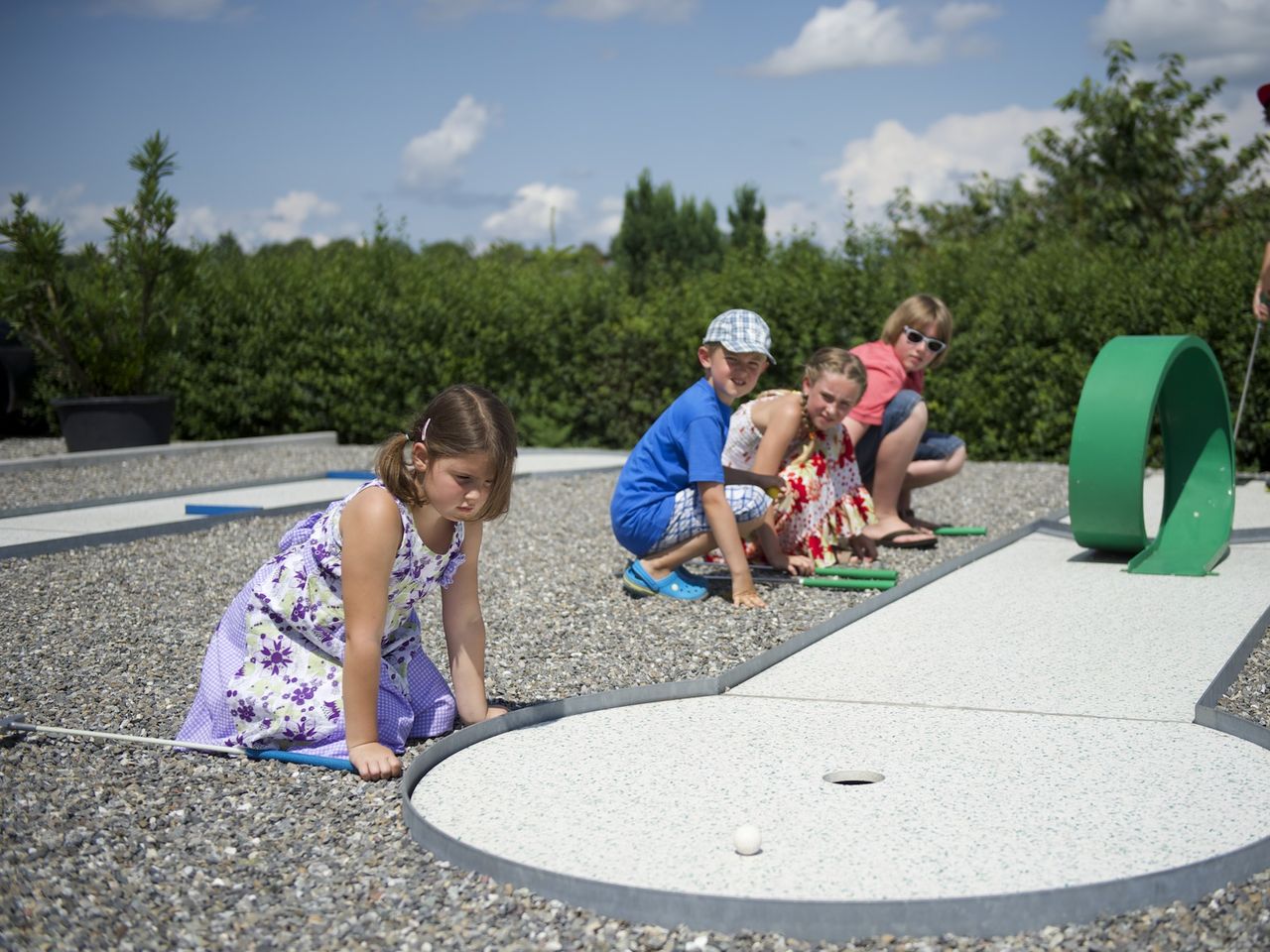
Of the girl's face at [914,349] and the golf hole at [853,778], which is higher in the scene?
the girl's face at [914,349]

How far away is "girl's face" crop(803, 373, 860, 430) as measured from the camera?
600cm

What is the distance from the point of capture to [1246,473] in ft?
36.1

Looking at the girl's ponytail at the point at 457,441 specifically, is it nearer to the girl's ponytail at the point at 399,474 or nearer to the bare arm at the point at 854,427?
the girl's ponytail at the point at 399,474

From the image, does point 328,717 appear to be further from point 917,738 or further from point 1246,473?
point 1246,473

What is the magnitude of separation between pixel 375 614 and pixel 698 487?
2.57 m

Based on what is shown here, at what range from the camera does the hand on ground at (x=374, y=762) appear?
3.38m

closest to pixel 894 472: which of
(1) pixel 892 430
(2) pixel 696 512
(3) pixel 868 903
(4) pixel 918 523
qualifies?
(1) pixel 892 430

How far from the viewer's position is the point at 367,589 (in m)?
3.33

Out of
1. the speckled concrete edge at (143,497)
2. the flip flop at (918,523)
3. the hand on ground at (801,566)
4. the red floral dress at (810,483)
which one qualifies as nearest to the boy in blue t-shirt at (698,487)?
the red floral dress at (810,483)

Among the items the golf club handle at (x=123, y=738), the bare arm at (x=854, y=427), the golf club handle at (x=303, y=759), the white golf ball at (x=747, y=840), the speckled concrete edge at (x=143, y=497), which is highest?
the bare arm at (x=854, y=427)

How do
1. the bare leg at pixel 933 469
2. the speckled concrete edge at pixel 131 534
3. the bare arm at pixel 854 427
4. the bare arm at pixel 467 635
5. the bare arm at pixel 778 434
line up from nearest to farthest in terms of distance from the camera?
the bare arm at pixel 467 635 < the bare arm at pixel 778 434 < the speckled concrete edge at pixel 131 534 < the bare arm at pixel 854 427 < the bare leg at pixel 933 469

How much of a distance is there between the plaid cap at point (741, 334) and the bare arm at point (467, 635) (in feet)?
6.84

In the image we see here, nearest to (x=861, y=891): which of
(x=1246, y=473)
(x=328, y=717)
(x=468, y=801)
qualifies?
(x=468, y=801)

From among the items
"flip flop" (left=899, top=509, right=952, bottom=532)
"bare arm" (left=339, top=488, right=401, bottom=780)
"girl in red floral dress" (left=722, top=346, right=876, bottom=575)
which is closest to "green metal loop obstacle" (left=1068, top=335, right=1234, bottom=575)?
"girl in red floral dress" (left=722, top=346, right=876, bottom=575)
